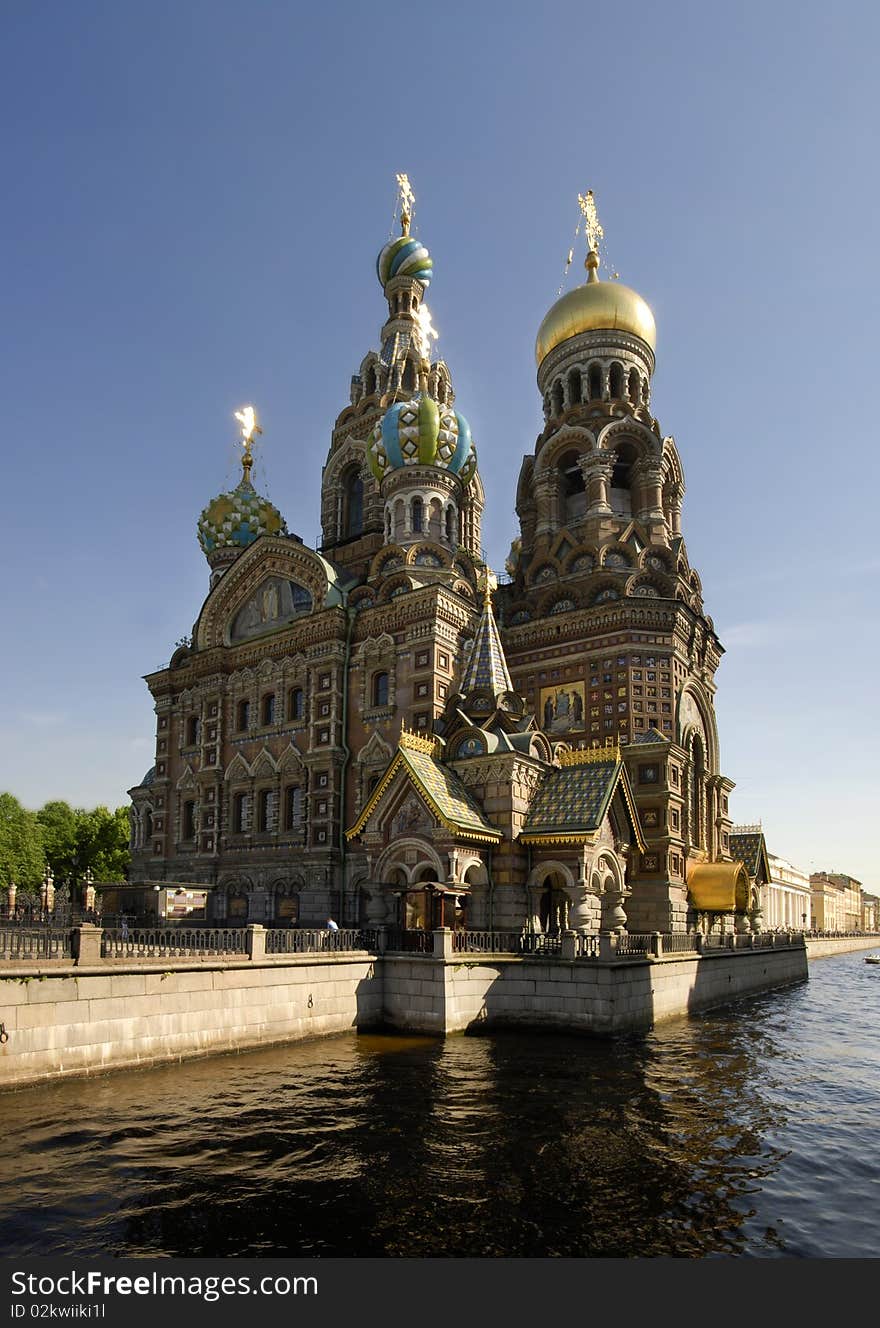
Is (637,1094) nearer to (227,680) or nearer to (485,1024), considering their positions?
(485,1024)

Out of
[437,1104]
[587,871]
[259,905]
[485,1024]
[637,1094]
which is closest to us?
[437,1104]

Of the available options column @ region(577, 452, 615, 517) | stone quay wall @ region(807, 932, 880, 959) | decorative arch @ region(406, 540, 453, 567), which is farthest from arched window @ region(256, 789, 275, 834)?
stone quay wall @ region(807, 932, 880, 959)

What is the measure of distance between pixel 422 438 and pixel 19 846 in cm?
3248

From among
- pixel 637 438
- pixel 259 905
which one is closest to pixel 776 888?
pixel 637 438

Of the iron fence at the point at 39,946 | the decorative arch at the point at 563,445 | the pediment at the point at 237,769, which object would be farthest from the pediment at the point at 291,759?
the iron fence at the point at 39,946

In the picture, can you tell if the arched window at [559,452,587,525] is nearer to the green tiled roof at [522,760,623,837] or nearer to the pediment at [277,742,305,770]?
the pediment at [277,742,305,770]

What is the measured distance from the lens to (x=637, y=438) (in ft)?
134

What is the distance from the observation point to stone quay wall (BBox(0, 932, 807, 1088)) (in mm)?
14453

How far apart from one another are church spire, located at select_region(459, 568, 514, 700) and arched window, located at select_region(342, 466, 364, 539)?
1608cm

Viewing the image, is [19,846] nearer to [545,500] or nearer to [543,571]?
[543,571]

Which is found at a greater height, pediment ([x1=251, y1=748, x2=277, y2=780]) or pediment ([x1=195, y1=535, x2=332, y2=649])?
pediment ([x1=195, y1=535, x2=332, y2=649])

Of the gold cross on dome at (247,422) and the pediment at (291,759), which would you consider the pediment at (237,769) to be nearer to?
the pediment at (291,759)

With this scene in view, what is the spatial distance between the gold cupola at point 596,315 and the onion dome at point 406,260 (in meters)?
8.35

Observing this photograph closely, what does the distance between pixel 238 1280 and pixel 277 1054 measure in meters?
10.7
